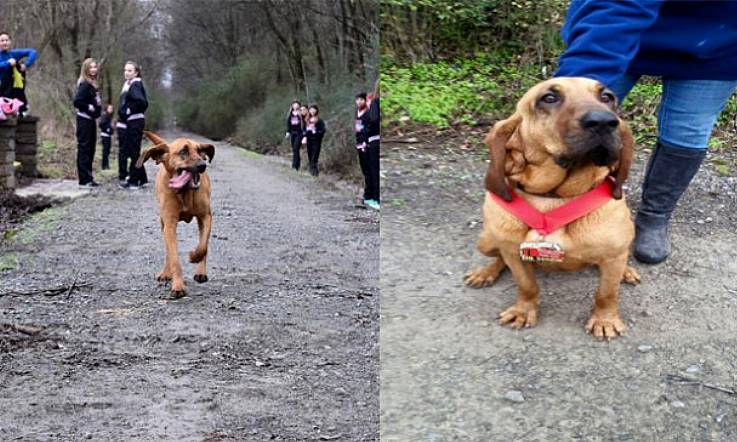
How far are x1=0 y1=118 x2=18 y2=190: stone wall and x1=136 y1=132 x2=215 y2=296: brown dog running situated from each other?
15.0 inches

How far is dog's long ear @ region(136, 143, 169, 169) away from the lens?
107 centimetres

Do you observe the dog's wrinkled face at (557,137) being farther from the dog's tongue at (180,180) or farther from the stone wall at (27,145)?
the stone wall at (27,145)

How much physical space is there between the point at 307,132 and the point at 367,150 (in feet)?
1.26

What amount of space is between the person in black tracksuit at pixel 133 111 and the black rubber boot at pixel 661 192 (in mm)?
842

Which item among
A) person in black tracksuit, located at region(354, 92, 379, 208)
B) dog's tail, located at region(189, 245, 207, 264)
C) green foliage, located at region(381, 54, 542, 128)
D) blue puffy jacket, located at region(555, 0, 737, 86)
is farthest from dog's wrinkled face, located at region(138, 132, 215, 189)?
blue puffy jacket, located at region(555, 0, 737, 86)

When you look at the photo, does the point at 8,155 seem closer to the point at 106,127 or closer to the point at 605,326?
the point at 106,127

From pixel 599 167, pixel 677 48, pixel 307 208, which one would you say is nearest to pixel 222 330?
pixel 307 208

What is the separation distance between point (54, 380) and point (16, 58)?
2.07ft

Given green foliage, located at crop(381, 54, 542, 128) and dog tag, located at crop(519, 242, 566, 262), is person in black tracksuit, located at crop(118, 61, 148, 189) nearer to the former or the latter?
green foliage, located at crop(381, 54, 542, 128)

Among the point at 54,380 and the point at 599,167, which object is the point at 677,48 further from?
the point at 54,380

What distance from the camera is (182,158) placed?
Result: 1086 millimetres

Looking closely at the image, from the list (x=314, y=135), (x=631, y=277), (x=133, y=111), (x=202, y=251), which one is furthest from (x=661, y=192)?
(x=133, y=111)

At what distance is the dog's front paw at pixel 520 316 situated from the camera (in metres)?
0.97

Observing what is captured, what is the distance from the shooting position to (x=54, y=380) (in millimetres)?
941
